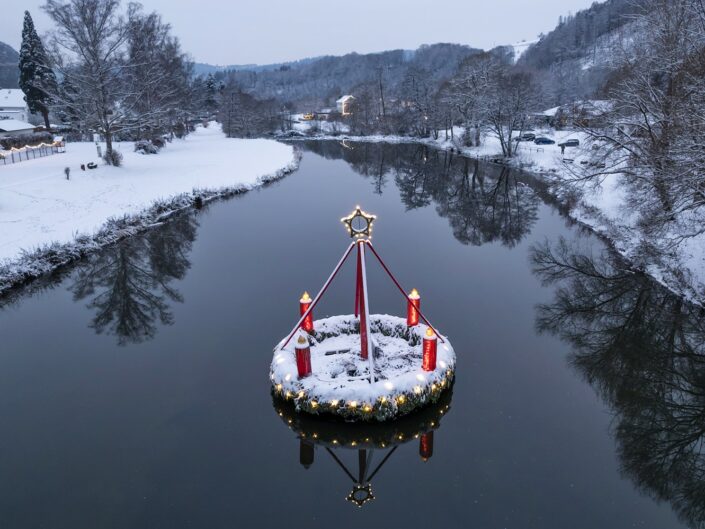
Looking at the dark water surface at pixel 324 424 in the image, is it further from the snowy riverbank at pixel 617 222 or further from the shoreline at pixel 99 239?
the snowy riverbank at pixel 617 222

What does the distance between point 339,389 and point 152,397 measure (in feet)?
16.7

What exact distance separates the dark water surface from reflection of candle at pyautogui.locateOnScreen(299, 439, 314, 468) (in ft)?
0.20

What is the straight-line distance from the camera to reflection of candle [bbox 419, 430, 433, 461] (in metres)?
10.2

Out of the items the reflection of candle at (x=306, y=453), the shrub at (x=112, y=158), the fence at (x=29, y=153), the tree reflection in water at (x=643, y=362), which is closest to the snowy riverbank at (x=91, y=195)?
the shrub at (x=112, y=158)

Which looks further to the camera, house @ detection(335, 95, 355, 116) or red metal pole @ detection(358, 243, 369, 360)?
house @ detection(335, 95, 355, 116)

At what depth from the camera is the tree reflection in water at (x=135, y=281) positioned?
16547mm

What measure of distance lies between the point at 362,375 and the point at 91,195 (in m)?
27.7

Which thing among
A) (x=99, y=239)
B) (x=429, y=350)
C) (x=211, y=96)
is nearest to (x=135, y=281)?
(x=99, y=239)

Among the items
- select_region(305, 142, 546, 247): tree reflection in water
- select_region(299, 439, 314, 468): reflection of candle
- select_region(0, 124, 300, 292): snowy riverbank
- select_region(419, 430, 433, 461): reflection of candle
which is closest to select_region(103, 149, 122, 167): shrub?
select_region(0, 124, 300, 292): snowy riverbank

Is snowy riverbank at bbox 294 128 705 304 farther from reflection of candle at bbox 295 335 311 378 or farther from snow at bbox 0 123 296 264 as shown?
snow at bbox 0 123 296 264

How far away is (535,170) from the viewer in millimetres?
48031

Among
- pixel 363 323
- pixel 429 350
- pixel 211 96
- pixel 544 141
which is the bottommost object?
pixel 429 350

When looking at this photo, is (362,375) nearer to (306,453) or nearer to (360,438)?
(360,438)

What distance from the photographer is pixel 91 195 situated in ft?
103
